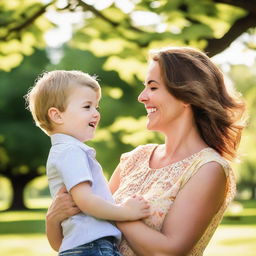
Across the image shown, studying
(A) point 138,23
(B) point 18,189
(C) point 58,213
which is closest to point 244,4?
(A) point 138,23

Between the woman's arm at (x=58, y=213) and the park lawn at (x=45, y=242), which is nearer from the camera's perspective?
the woman's arm at (x=58, y=213)

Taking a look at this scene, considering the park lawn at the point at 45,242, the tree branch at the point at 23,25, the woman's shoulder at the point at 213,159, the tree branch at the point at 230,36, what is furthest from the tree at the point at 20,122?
the woman's shoulder at the point at 213,159

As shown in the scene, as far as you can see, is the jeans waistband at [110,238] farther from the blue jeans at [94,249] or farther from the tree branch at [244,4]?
the tree branch at [244,4]

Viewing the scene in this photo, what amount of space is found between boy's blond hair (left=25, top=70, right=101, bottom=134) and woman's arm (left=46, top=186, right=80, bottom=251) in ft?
1.36

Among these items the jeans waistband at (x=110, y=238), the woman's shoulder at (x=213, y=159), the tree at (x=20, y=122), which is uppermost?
the woman's shoulder at (x=213, y=159)

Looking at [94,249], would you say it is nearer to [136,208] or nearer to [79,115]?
[136,208]

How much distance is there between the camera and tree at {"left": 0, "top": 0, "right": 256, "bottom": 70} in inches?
287

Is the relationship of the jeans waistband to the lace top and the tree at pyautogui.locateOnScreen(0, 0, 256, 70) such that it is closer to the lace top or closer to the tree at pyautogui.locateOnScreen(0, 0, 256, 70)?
the lace top

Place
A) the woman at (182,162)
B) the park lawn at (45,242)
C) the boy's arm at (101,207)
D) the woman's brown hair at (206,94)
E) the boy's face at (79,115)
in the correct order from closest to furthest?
the boy's arm at (101,207)
the woman at (182,162)
the boy's face at (79,115)
the woman's brown hair at (206,94)
the park lawn at (45,242)

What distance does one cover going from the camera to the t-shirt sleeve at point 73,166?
12.4 ft

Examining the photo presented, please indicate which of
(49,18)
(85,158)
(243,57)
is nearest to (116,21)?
(49,18)

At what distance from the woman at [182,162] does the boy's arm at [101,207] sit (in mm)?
69

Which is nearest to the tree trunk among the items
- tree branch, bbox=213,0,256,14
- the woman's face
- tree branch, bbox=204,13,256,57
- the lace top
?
tree branch, bbox=204,13,256,57

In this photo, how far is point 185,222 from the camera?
386 centimetres
